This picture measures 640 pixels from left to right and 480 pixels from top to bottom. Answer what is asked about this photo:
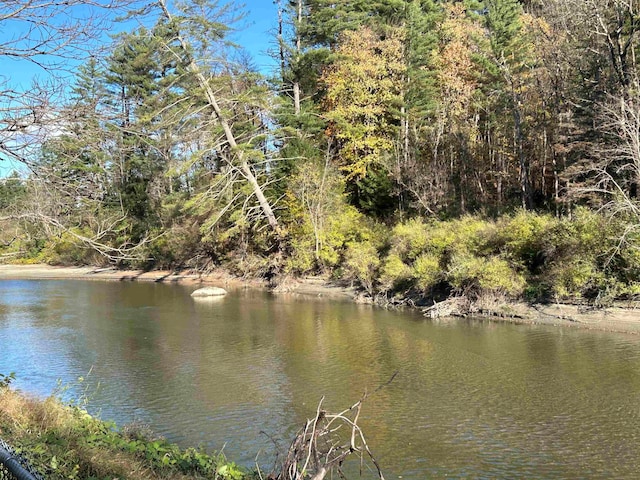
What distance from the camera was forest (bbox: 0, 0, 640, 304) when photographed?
19.7 m

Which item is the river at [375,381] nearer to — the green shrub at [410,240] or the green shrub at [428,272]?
the green shrub at [428,272]

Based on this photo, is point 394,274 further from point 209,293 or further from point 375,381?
point 375,381

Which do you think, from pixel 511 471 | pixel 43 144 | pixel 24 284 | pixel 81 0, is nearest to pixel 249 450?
pixel 511 471

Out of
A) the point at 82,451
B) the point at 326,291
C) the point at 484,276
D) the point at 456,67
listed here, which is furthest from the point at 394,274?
the point at 82,451

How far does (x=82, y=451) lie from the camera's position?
5.53m

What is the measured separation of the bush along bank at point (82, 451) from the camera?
4.97 m

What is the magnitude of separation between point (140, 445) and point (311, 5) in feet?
102

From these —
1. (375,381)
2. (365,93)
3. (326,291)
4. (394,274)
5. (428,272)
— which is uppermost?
(365,93)

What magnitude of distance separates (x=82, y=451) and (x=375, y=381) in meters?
8.03

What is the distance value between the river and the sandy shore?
955mm

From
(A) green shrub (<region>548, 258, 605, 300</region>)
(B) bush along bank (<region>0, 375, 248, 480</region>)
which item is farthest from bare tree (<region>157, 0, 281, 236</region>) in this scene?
(B) bush along bank (<region>0, 375, 248, 480</region>)

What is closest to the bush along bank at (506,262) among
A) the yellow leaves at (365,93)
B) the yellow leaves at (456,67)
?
the yellow leaves at (365,93)

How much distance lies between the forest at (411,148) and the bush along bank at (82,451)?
11501 mm

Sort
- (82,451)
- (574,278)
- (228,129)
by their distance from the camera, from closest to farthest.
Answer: (82,451) < (574,278) < (228,129)
